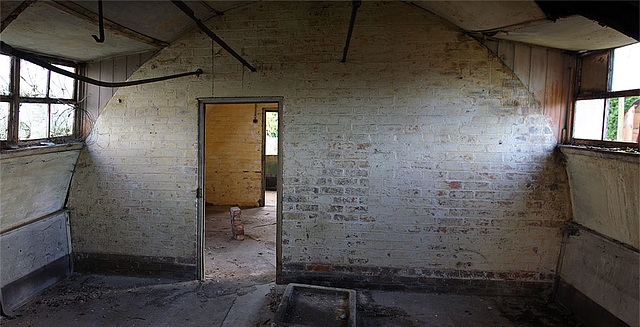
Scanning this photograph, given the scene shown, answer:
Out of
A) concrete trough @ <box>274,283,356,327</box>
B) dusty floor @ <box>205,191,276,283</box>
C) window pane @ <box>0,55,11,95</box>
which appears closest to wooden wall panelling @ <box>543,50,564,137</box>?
concrete trough @ <box>274,283,356,327</box>

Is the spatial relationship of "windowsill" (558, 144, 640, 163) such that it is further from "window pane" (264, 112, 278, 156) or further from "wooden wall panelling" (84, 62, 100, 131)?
"window pane" (264, 112, 278, 156)

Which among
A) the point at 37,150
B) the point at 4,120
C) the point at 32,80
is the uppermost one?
the point at 32,80

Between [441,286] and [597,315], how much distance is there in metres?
1.45

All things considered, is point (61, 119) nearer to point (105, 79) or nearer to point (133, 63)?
point (105, 79)

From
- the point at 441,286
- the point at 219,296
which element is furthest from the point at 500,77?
the point at 219,296

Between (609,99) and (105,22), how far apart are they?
4.93 m

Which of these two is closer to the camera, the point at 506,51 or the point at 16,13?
the point at 16,13

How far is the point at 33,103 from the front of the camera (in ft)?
14.1

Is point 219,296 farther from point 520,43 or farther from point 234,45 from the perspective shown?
point 520,43

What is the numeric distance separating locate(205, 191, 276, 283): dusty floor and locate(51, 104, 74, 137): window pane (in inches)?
96.1

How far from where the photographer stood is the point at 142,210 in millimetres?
4789

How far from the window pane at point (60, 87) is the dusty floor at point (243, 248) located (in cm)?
276

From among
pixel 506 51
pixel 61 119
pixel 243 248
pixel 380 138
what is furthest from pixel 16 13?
pixel 506 51

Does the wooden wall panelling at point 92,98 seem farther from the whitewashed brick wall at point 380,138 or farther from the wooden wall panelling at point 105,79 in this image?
the whitewashed brick wall at point 380,138
